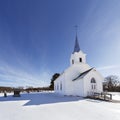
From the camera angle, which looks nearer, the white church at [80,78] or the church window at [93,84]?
the white church at [80,78]

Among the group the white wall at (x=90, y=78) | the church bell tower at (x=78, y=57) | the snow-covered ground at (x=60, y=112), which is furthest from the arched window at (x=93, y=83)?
the snow-covered ground at (x=60, y=112)

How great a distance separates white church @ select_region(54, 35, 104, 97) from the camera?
21.7m

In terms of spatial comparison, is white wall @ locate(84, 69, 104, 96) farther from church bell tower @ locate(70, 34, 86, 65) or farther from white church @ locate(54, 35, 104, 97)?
church bell tower @ locate(70, 34, 86, 65)

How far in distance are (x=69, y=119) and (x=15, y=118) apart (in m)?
2.56

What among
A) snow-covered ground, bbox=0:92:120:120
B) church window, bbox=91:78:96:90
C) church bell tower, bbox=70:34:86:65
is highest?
church bell tower, bbox=70:34:86:65

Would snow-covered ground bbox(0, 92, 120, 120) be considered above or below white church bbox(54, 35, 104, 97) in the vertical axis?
below

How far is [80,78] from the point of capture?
22.4 metres

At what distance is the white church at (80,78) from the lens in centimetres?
2167

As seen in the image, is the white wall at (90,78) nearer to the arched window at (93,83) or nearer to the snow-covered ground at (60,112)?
the arched window at (93,83)

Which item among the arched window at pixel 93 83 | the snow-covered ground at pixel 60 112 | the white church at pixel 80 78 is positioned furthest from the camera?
the arched window at pixel 93 83

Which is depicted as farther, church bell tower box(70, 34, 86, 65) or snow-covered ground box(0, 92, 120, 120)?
church bell tower box(70, 34, 86, 65)

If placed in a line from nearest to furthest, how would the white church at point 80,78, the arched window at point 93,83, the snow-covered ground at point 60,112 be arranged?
1. the snow-covered ground at point 60,112
2. the white church at point 80,78
3. the arched window at point 93,83

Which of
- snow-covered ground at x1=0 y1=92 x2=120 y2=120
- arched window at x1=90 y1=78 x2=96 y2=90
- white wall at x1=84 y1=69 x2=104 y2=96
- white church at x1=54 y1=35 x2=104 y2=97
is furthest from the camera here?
arched window at x1=90 y1=78 x2=96 y2=90

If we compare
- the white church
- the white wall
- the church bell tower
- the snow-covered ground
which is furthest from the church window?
the snow-covered ground
